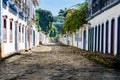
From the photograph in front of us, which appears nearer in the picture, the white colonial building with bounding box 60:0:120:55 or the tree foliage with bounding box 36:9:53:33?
the white colonial building with bounding box 60:0:120:55

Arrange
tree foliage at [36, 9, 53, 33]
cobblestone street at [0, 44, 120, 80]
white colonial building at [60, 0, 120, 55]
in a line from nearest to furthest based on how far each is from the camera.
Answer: cobblestone street at [0, 44, 120, 80] < white colonial building at [60, 0, 120, 55] < tree foliage at [36, 9, 53, 33]

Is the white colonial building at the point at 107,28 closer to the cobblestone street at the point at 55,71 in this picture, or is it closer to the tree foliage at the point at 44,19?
the cobblestone street at the point at 55,71

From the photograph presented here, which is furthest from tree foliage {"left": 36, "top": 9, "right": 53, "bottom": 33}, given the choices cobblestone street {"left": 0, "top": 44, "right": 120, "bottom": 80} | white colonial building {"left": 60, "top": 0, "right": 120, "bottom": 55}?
cobblestone street {"left": 0, "top": 44, "right": 120, "bottom": 80}

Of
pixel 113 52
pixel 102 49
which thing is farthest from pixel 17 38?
pixel 113 52

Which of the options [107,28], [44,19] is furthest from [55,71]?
[44,19]

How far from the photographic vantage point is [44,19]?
119688 mm

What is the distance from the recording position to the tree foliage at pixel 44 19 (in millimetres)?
118275

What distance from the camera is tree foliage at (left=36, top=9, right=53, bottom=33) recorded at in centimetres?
11828

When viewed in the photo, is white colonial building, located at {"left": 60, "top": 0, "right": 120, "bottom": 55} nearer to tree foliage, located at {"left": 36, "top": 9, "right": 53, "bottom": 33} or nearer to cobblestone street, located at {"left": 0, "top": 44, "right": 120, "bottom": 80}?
cobblestone street, located at {"left": 0, "top": 44, "right": 120, "bottom": 80}

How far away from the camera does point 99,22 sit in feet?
96.0

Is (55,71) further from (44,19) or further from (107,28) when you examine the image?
(44,19)

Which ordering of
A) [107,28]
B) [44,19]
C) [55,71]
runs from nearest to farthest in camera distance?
[55,71] < [107,28] < [44,19]

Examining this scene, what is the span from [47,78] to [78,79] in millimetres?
928

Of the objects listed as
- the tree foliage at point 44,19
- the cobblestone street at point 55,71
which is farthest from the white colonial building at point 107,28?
the tree foliage at point 44,19
